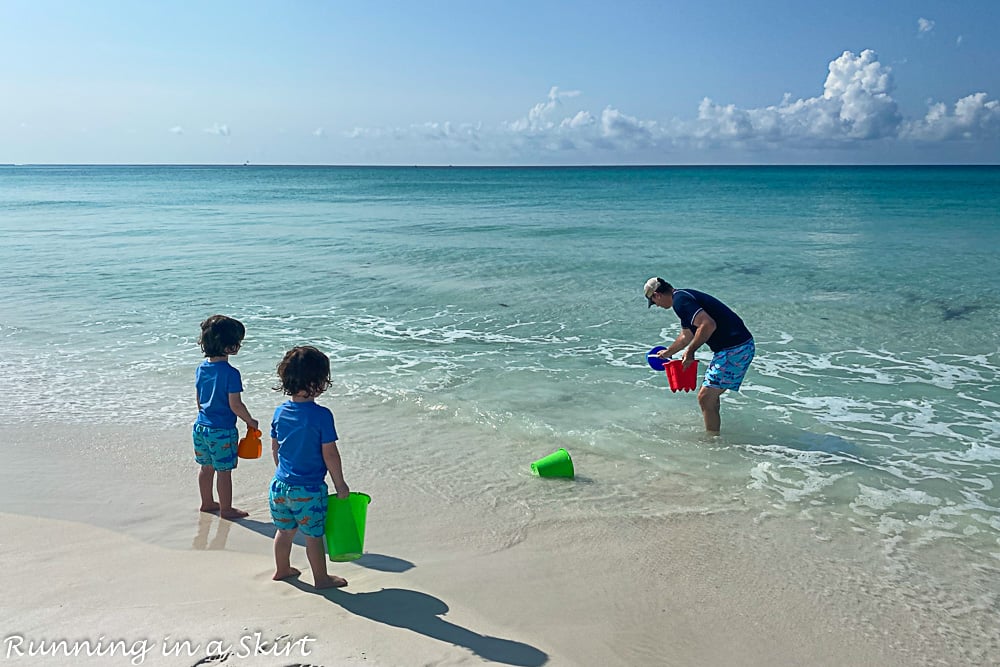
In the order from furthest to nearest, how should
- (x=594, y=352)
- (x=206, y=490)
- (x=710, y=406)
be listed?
(x=594, y=352) → (x=710, y=406) → (x=206, y=490)

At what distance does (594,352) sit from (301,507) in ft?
23.0

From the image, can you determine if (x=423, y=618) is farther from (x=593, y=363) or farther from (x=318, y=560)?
(x=593, y=363)

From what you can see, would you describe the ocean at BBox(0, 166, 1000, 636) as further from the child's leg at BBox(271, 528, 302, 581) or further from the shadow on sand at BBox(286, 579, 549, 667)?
the child's leg at BBox(271, 528, 302, 581)

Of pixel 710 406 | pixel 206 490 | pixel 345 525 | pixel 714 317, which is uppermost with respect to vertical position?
pixel 714 317

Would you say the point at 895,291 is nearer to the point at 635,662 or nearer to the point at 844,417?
the point at 844,417

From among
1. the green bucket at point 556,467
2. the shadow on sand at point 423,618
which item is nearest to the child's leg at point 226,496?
the shadow on sand at point 423,618

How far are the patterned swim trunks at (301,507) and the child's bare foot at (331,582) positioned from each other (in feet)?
0.89

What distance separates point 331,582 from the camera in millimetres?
4277

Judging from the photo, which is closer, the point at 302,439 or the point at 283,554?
the point at 302,439

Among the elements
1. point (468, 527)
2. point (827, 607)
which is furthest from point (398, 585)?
point (827, 607)

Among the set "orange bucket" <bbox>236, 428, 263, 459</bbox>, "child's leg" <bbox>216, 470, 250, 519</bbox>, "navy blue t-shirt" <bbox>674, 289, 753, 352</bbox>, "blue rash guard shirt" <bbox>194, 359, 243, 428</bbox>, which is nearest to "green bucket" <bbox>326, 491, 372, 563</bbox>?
"orange bucket" <bbox>236, 428, 263, 459</bbox>

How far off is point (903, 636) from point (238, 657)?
333cm

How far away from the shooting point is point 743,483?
622 centimetres

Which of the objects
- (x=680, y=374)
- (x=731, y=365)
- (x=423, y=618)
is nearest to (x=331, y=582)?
(x=423, y=618)
